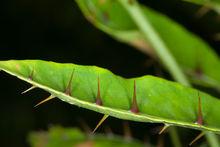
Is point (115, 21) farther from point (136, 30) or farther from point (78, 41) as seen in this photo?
point (78, 41)

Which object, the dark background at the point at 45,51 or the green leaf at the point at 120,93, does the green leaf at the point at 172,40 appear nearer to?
the green leaf at the point at 120,93

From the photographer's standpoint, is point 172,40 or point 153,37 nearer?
point 153,37

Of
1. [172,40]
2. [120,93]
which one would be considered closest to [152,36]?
[172,40]

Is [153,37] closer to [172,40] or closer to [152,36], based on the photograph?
[152,36]

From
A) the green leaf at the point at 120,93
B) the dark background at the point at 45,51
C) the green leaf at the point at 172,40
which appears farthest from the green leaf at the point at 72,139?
the dark background at the point at 45,51

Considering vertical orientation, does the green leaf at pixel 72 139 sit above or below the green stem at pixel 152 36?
below

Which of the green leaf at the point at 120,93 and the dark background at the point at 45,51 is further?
the dark background at the point at 45,51
